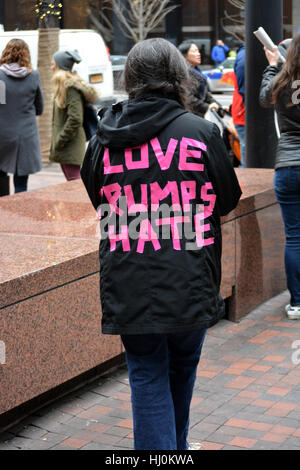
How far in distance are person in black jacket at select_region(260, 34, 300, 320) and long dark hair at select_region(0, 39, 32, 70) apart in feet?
9.15

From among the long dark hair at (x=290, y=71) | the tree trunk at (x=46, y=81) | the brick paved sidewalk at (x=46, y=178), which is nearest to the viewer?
the long dark hair at (x=290, y=71)

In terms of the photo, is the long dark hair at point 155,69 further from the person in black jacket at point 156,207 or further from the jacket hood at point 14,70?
the jacket hood at point 14,70

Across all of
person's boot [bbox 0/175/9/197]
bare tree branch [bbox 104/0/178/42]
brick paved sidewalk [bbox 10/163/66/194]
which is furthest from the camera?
bare tree branch [bbox 104/0/178/42]

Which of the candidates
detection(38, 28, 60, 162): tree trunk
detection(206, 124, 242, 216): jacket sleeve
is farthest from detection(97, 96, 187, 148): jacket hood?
detection(38, 28, 60, 162): tree trunk

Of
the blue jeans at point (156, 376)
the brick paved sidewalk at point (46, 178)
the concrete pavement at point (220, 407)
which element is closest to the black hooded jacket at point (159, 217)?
the blue jeans at point (156, 376)

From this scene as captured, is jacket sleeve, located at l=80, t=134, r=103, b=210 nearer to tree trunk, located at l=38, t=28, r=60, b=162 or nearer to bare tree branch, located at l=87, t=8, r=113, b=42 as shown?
tree trunk, located at l=38, t=28, r=60, b=162

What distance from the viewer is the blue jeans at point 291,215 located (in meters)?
5.71

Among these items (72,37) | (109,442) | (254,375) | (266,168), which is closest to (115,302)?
(109,442)

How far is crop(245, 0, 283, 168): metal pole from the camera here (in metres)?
7.14

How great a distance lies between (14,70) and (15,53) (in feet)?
0.50

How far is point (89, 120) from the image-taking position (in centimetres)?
884

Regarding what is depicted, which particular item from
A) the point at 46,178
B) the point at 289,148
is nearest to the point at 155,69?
the point at 289,148

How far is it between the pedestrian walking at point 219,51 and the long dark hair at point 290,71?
2284 cm

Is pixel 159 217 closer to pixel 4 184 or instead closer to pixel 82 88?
pixel 4 184
